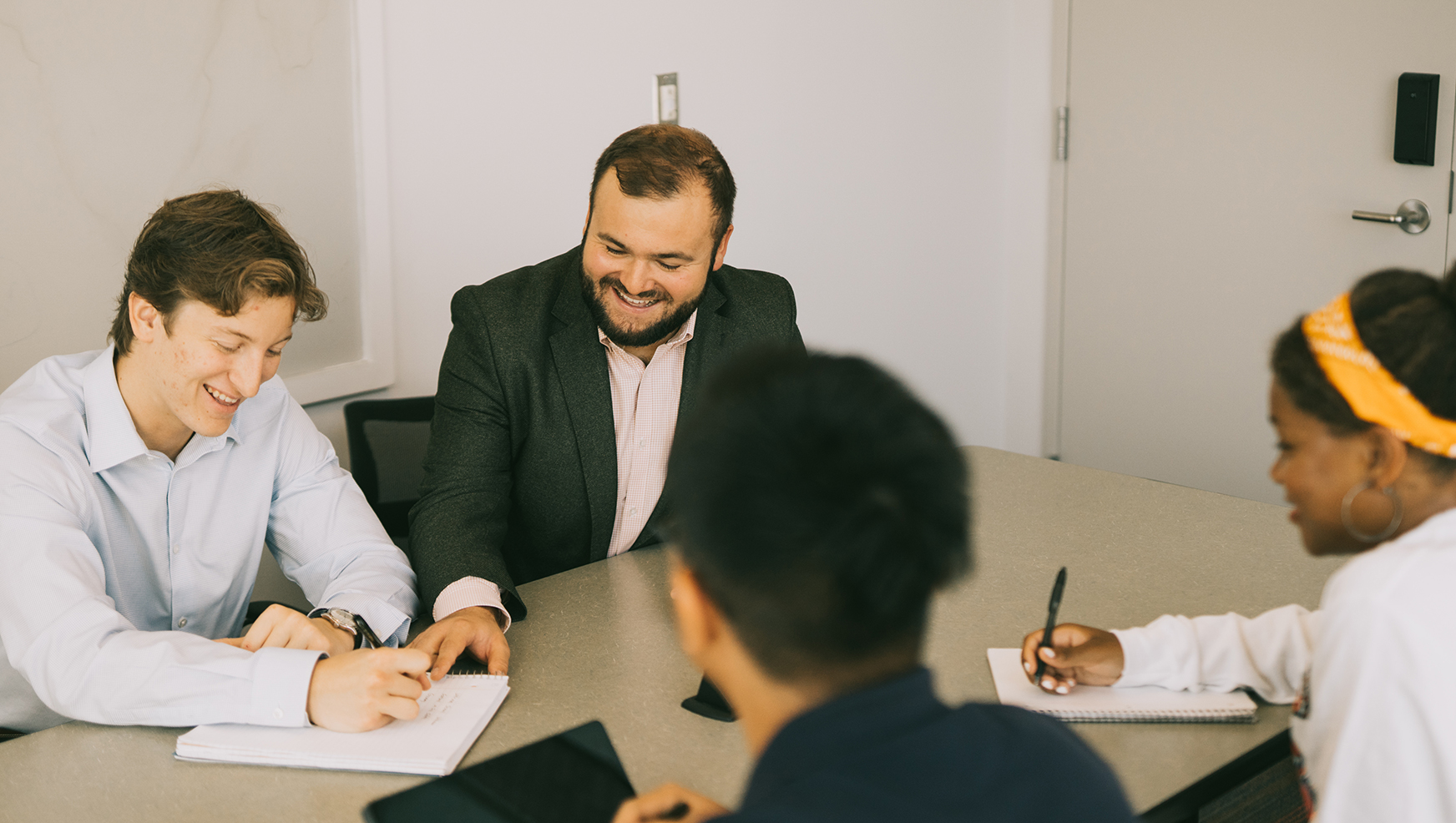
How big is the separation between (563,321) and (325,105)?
0.93m

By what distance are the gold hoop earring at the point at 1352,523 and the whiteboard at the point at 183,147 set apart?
206 centimetres

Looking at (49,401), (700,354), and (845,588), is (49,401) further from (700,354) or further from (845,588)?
(845,588)

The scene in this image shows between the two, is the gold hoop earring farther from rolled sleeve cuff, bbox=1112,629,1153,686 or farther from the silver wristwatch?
the silver wristwatch

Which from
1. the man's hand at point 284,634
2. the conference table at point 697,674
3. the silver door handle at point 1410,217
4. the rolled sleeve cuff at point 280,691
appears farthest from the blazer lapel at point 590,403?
the silver door handle at point 1410,217


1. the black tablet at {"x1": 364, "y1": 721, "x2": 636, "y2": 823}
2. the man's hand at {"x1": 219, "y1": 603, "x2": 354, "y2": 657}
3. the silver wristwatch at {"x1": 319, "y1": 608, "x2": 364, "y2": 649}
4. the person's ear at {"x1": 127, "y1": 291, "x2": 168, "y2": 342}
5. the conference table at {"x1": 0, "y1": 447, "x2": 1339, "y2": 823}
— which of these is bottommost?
the conference table at {"x1": 0, "y1": 447, "x2": 1339, "y2": 823}

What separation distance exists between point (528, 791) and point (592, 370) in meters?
0.98

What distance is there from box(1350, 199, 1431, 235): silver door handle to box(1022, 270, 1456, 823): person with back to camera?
243 cm

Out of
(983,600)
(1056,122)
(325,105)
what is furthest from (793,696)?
(1056,122)

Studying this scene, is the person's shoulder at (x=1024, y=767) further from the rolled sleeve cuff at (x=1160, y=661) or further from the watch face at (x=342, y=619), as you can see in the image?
the watch face at (x=342, y=619)

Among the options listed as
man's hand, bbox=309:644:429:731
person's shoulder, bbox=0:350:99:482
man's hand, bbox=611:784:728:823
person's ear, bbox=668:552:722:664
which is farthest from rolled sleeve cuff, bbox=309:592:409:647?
person's ear, bbox=668:552:722:664

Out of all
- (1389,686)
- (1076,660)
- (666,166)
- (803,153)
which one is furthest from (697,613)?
(803,153)

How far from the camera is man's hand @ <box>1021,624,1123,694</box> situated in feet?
4.26

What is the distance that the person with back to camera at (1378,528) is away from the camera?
0.95 metres

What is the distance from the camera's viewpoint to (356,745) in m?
1.20
